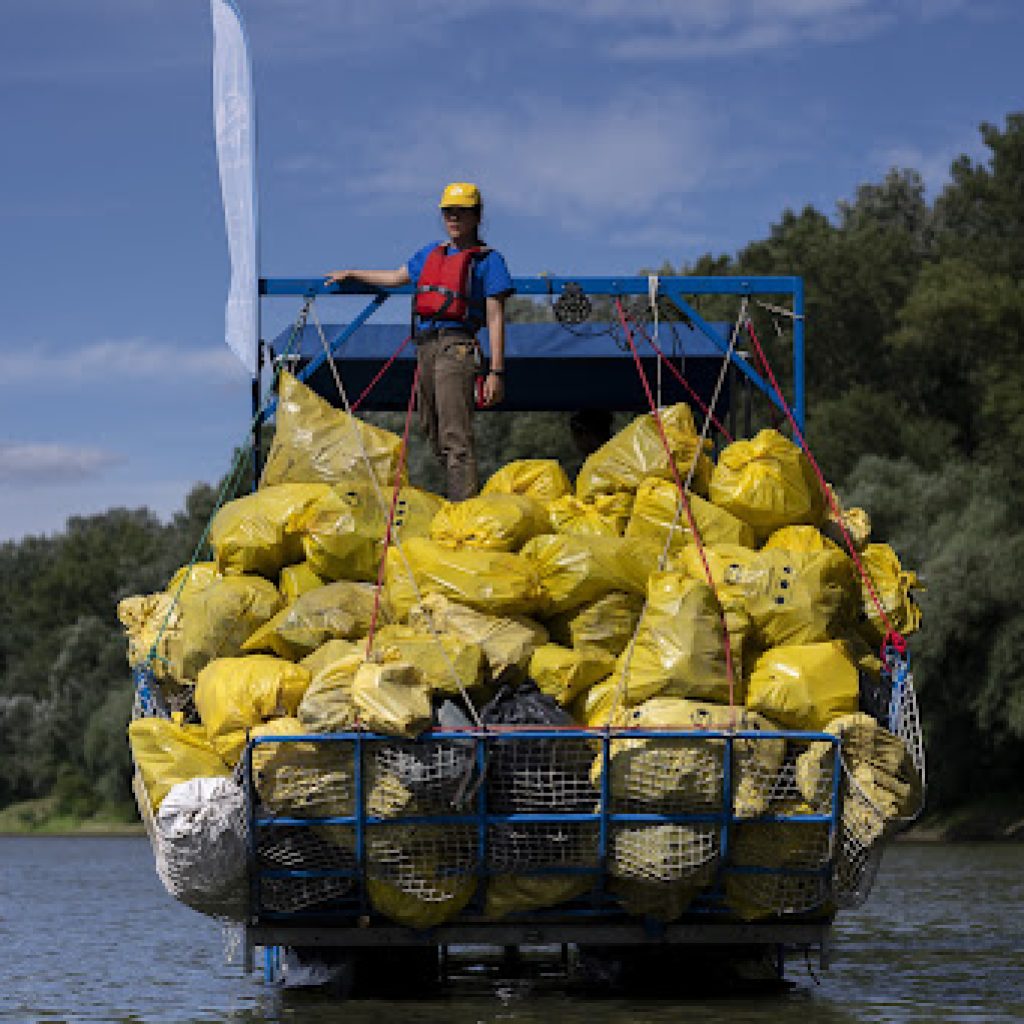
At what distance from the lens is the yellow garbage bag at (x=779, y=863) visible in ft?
28.1

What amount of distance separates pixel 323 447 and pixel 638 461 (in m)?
1.46

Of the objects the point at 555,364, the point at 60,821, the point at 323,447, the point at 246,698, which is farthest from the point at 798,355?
the point at 60,821

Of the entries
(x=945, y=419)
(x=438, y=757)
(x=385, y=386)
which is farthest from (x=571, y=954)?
(x=945, y=419)

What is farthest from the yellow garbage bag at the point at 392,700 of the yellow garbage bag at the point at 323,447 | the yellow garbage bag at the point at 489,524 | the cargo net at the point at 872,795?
the yellow garbage bag at the point at 323,447

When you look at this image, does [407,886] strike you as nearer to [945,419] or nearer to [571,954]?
[571,954]

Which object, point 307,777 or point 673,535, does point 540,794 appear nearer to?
point 307,777

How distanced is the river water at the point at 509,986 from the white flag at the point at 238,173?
10.5 feet

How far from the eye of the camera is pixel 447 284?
10539 mm

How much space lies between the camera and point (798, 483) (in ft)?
32.2

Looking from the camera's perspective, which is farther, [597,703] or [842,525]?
[842,525]

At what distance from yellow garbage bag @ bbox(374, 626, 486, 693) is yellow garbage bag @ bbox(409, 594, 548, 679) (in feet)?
0.23

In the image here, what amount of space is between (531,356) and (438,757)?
470cm

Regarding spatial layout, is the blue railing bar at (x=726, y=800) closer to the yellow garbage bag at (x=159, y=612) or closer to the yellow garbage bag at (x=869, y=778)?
the yellow garbage bag at (x=869, y=778)

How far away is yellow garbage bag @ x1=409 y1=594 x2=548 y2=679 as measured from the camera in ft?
28.6
